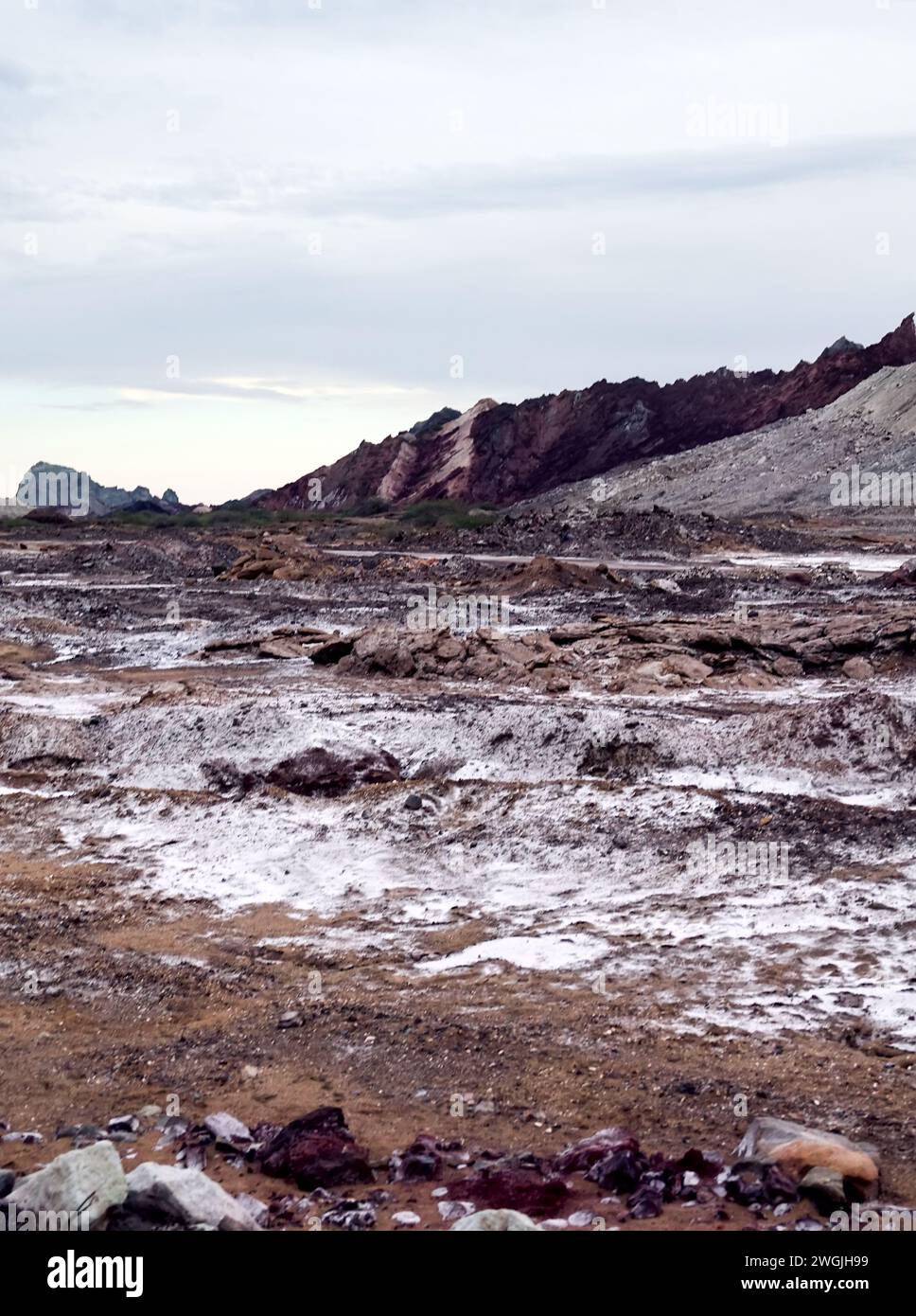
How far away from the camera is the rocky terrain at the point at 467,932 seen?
5.02 meters

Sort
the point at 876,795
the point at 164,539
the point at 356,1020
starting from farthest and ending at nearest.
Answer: the point at 164,539 → the point at 876,795 → the point at 356,1020

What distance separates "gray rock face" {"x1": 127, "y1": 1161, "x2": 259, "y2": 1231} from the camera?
175 inches

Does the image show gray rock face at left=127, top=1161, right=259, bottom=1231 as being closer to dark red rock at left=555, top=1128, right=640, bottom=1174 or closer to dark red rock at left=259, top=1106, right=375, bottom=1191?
dark red rock at left=259, top=1106, right=375, bottom=1191

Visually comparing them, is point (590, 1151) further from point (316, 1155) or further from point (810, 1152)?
point (316, 1155)

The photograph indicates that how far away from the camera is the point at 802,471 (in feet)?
202

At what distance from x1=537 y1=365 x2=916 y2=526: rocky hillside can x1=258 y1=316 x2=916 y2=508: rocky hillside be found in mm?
9157

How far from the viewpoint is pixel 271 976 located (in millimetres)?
7535

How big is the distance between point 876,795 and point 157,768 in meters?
6.44

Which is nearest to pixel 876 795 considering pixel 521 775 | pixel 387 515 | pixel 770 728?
pixel 770 728

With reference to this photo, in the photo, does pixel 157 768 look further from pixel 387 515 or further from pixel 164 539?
pixel 387 515

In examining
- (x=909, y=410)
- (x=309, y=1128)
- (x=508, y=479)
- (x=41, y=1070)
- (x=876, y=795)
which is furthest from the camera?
(x=508, y=479)
